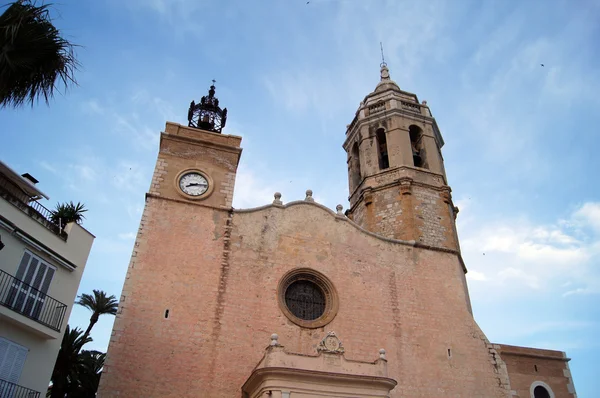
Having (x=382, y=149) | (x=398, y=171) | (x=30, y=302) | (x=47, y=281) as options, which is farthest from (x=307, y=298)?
(x=382, y=149)

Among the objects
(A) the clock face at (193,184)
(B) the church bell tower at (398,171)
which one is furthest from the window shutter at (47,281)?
(B) the church bell tower at (398,171)

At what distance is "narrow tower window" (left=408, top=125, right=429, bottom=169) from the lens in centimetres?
1948

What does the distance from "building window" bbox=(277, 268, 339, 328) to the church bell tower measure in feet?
12.1

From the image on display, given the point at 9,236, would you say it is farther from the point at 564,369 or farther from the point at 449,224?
the point at 564,369

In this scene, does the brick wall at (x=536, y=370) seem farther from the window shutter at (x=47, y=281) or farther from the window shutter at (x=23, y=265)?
the window shutter at (x=23, y=265)

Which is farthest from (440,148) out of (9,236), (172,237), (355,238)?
(9,236)

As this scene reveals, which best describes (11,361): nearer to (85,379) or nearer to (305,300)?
(85,379)

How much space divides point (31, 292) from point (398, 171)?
12670 mm

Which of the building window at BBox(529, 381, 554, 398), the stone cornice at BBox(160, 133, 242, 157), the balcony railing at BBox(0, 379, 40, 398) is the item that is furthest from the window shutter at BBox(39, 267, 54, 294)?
the building window at BBox(529, 381, 554, 398)

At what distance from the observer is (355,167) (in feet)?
67.6

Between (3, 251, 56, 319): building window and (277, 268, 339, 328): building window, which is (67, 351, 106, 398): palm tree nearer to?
(3, 251, 56, 319): building window

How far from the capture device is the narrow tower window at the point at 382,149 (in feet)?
63.9

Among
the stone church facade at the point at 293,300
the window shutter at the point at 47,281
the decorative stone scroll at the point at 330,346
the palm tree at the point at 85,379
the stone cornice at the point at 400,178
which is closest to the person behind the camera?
the window shutter at the point at 47,281

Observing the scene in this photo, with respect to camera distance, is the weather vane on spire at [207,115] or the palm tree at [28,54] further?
the weather vane on spire at [207,115]
